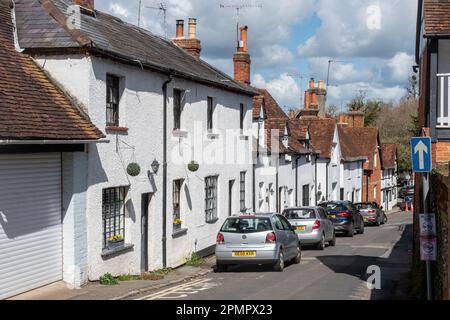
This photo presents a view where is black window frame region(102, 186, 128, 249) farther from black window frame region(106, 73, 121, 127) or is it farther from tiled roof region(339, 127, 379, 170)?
tiled roof region(339, 127, 379, 170)

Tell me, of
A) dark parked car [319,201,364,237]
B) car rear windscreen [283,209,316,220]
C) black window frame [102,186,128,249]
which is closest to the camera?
black window frame [102,186,128,249]

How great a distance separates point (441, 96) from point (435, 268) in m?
5.19

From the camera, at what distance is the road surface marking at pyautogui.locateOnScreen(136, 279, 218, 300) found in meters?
14.7

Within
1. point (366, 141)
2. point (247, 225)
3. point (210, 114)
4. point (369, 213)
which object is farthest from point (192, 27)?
point (366, 141)

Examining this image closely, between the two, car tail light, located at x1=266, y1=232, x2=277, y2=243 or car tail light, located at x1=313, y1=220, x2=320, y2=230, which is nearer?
car tail light, located at x1=266, y1=232, x2=277, y2=243

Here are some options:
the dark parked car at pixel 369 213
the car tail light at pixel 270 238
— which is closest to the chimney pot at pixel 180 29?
the car tail light at pixel 270 238

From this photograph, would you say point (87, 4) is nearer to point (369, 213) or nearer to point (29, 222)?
point (29, 222)

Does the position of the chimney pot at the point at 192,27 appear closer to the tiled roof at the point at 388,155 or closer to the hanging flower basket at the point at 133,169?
the hanging flower basket at the point at 133,169

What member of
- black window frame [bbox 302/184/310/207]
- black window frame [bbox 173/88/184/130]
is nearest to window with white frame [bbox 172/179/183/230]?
black window frame [bbox 173/88/184/130]

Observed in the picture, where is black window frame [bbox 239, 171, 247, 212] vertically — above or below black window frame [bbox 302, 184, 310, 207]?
above

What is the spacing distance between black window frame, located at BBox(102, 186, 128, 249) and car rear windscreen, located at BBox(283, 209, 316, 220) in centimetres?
939

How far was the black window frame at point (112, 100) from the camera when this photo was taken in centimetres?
1688

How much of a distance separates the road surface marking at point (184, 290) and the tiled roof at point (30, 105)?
369 centimetres

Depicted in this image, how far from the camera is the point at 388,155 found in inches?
2916
